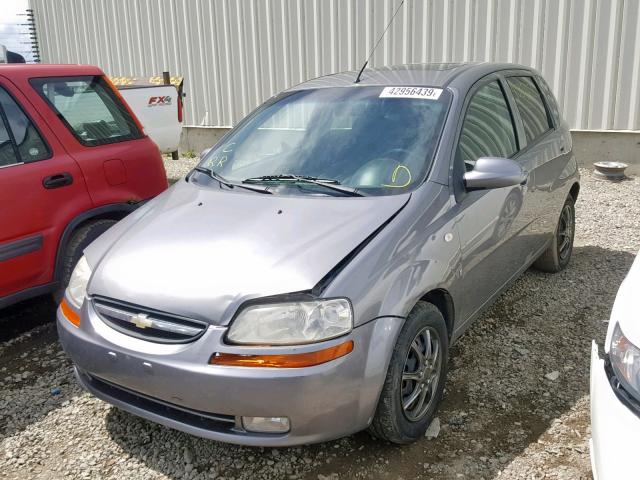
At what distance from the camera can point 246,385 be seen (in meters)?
2.26

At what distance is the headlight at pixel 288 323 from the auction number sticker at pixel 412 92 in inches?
60.4

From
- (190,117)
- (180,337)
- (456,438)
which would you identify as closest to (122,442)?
(180,337)

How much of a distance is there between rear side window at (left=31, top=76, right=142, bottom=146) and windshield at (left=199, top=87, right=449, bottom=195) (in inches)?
39.4

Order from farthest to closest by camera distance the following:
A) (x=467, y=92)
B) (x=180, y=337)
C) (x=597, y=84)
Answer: (x=597, y=84), (x=467, y=92), (x=180, y=337)

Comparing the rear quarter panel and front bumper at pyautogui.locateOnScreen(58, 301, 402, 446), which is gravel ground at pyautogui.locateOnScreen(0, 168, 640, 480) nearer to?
front bumper at pyautogui.locateOnScreen(58, 301, 402, 446)

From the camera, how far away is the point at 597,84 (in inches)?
309

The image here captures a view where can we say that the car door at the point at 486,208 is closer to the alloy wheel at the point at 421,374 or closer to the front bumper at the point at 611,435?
the alloy wheel at the point at 421,374

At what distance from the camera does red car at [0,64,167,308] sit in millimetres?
3656

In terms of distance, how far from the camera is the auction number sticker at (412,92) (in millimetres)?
3350

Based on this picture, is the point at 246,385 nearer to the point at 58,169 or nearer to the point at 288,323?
the point at 288,323

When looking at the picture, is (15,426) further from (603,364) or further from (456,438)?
(603,364)

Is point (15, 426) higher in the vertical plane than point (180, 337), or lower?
lower

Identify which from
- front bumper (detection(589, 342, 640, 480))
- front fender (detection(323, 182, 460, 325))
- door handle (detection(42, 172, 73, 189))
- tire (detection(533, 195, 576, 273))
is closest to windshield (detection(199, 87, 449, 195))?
front fender (detection(323, 182, 460, 325))

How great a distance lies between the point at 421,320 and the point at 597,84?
21.4 ft
